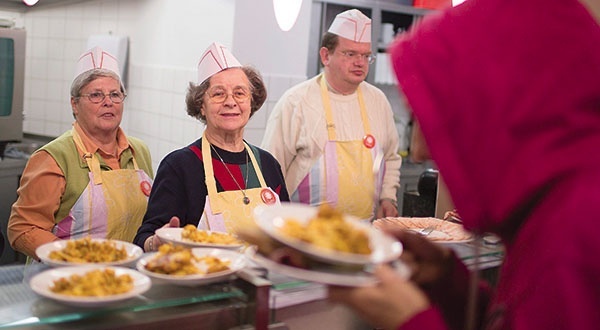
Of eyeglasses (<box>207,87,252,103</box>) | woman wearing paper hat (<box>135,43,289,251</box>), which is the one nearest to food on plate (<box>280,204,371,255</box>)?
woman wearing paper hat (<box>135,43,289,251</box>)

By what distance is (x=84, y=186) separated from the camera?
2982 millimetres

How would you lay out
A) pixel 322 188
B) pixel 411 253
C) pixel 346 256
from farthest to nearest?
pixel 322 188 < pixel 411 253 < pixel 346 256

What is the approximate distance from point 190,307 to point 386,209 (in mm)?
2374

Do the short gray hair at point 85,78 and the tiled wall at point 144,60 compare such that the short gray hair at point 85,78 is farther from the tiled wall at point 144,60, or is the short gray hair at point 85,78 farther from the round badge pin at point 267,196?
the tiled wall at point 144,60

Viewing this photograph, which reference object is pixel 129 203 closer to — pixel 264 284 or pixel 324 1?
pixel 264 284

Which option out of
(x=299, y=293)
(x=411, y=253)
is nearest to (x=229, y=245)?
(x=299, y=293)

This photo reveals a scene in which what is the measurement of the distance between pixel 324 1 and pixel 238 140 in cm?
289

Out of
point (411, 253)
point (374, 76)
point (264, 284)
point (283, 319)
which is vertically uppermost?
point (374, 76)

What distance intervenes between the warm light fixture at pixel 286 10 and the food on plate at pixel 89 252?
228cm

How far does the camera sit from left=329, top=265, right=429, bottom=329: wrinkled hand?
1301mm

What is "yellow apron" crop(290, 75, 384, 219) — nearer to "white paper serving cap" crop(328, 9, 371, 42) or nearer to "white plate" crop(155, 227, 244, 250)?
"white paper serving cap" crop(328, 9, 371, 42)

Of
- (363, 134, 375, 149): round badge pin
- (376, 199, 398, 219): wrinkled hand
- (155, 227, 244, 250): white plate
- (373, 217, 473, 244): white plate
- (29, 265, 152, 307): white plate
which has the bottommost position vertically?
(376, 199, 398, 219): wrinkled hand

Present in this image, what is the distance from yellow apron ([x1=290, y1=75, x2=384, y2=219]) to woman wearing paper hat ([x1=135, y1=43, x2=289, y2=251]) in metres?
0.78

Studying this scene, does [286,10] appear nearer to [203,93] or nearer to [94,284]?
[203,93]
